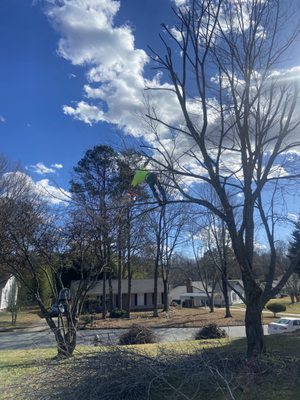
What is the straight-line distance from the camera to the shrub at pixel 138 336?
1484cm

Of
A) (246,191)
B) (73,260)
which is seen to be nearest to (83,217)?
(73,260)

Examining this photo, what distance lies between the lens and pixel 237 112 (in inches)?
327

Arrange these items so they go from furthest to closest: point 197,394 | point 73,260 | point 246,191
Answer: point 73,260 < point 246,191 < point 197,394

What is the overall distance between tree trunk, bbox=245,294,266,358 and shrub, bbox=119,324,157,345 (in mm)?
7217

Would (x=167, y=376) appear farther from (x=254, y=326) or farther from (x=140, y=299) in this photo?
(x=140, y=299)

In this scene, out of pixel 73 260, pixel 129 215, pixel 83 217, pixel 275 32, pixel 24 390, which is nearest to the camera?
pixel 24 390

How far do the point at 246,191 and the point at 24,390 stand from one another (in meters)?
4.97

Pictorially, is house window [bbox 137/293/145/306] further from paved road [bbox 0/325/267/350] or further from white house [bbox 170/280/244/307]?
paved road [bbox 0/325/267/350]

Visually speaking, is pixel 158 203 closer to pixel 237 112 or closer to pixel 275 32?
pixel 237 112

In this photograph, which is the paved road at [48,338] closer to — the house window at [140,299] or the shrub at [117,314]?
the shrub at [117,314]

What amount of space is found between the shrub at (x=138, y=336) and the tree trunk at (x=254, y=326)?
7217mm

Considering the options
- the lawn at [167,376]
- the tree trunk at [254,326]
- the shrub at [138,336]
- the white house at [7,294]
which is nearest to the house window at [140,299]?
the white house at [7,294]

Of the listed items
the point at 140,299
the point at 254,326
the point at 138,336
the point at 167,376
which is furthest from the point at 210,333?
the point at 140,299

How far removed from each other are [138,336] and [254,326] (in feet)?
29.1
